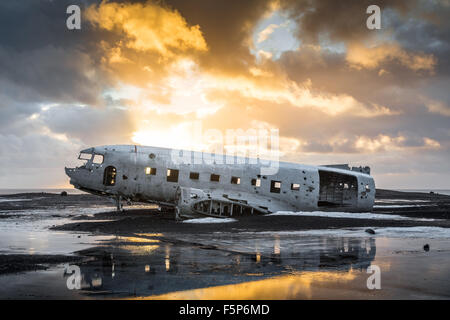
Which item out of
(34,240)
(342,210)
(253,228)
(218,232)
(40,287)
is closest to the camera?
(40,287)

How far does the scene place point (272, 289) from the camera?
8.26 metres

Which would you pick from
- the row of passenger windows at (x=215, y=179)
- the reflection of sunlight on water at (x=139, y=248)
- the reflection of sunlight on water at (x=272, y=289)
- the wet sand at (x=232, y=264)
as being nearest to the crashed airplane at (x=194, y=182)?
the row of passenger windows at (x=215, y=179)

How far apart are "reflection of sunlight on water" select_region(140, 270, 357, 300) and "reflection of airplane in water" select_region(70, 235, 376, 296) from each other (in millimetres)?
353

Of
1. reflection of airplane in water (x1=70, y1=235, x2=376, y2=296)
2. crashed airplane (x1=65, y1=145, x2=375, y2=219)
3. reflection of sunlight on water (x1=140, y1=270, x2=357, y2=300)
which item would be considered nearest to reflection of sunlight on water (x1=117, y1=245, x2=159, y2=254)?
reflection of airplane in water (x1=70, y1=235, x2=376, y2=296)

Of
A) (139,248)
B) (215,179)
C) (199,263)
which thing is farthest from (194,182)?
(199,263)

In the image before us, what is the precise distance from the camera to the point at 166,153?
2888cm

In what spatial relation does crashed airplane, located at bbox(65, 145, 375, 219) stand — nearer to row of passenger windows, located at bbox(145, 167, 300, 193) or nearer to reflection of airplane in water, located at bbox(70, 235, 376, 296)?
row of passenger windows, located at bbox(145, 167, 300, 193)

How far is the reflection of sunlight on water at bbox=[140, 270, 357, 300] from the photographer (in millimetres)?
7730

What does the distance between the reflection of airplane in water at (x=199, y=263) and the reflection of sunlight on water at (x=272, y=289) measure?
35 centimetres

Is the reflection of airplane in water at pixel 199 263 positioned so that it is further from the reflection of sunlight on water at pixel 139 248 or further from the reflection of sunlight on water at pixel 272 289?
the reflection of sunlight on water at pixel 272 289

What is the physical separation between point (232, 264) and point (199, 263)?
0.89 m

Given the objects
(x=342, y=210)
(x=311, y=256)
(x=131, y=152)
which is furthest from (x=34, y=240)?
(x=342, y=210)
